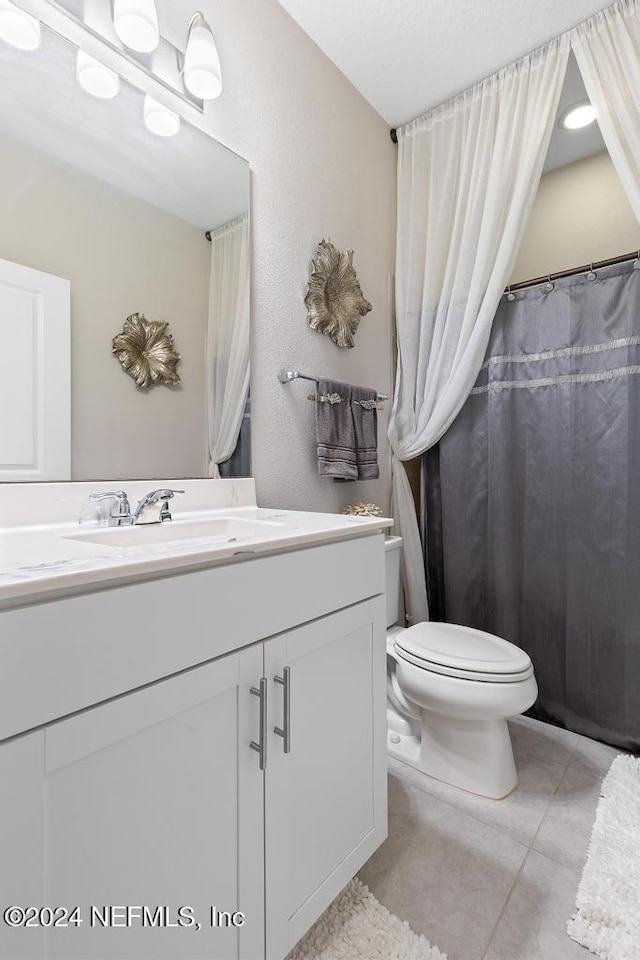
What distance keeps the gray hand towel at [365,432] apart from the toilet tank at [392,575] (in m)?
0.27

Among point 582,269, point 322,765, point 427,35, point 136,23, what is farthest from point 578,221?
point 322,765

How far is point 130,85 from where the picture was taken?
1145 millimetres

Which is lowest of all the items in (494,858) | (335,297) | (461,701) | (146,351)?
(494,858)

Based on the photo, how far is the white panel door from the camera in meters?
0.96

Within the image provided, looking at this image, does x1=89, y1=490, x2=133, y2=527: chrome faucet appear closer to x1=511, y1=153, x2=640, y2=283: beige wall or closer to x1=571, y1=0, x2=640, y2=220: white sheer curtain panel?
x1=571, y1=0, x2=640, y2=220: white sheer curtain panel

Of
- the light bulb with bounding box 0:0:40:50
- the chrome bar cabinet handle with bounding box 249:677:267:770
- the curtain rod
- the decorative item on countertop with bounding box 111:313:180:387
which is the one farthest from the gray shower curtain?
the light bulb with bounding box 0:0:40:50

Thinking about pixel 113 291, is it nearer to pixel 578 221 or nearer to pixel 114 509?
pixel 114 509

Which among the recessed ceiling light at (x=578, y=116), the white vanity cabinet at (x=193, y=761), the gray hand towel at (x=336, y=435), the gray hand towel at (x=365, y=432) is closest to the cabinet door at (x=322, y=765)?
the white vanity cabinet at (x=193, y=761)

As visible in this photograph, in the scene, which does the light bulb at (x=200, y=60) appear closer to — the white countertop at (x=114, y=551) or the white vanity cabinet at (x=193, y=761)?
the white countertop at (x=114, y=551)

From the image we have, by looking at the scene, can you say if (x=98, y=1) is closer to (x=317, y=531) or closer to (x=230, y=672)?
(x=317, y=531)

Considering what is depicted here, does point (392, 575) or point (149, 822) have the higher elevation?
point (392, 575)

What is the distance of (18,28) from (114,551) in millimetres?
1131

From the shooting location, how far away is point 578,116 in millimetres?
1892

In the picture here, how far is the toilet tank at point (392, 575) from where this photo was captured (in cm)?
174
